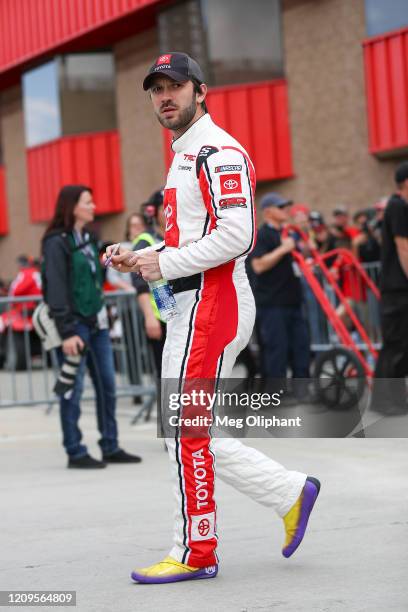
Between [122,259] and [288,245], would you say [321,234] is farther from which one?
[122,259]

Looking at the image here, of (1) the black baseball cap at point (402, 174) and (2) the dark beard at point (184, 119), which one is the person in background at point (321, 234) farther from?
(2) the dark beard at point (184, 119)

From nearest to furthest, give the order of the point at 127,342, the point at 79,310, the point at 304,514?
the point at 304,514, the point at 79,310, the point at 127,342

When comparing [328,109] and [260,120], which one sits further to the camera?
[260,120]

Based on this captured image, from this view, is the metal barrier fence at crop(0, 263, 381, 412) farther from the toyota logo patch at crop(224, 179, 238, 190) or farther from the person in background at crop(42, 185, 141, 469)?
the toyota logo patch at crop(224, 179, 238, 190)

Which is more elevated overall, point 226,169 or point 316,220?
point 316,220

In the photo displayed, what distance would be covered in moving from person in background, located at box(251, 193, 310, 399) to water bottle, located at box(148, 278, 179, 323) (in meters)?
5.61

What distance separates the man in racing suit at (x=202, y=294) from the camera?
4.57 m

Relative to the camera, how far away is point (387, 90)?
16.7m

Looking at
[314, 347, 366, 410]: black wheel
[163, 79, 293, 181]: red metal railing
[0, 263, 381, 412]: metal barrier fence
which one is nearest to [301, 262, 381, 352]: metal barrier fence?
[0, 263, 381, 412]: metal barrier fence

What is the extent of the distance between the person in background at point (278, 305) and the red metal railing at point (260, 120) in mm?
7966

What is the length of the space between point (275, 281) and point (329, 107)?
7.60 metres

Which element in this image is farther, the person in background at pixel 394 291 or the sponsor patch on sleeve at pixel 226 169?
the person in background at pixel 394 291

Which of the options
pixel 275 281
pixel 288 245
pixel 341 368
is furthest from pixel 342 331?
pixel 288 245

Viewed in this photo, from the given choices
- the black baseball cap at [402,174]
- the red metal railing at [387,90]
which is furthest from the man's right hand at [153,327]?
the red metal railing at [387,90]
